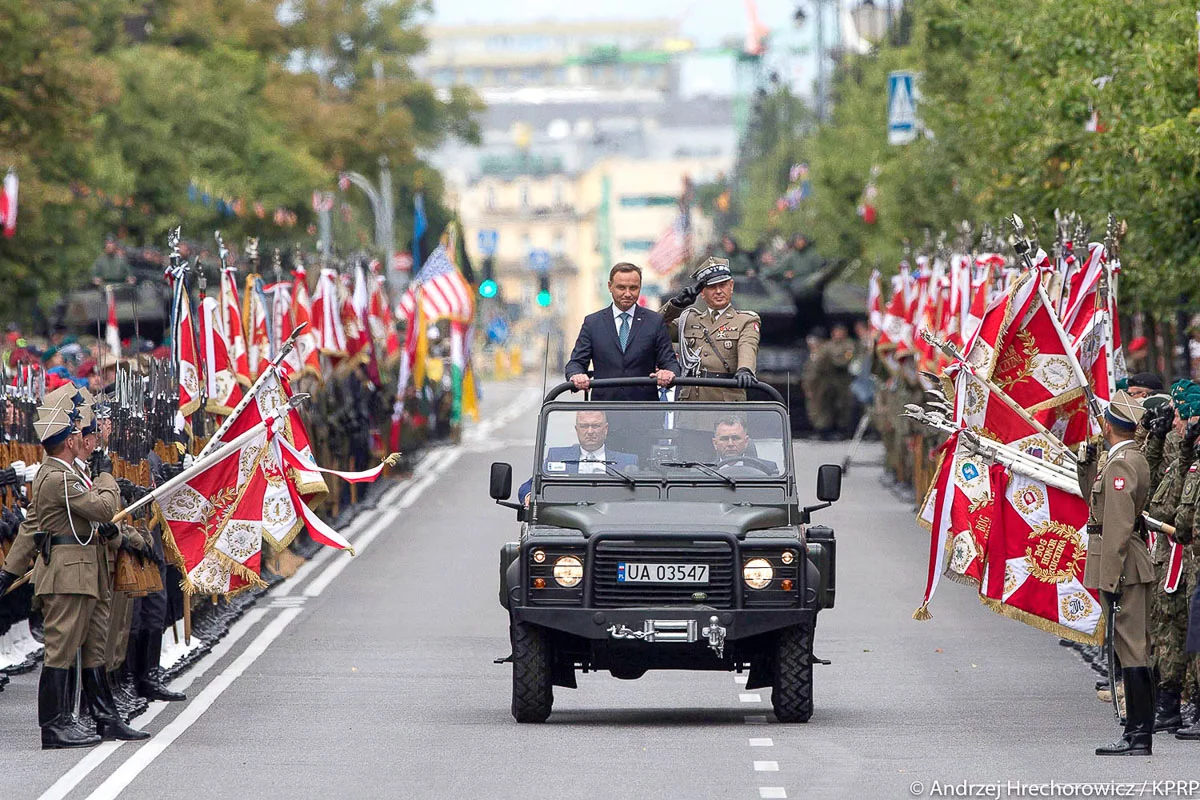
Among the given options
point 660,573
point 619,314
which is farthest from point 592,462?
point 619,314

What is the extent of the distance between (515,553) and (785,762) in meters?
2.13

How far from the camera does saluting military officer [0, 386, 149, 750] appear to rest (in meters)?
14.1

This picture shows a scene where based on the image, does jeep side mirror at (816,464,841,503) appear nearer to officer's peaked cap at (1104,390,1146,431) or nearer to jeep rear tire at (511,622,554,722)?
officer's peaked cap at (1104,390,1146,431)

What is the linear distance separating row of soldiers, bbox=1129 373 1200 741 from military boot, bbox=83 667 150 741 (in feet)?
18.2

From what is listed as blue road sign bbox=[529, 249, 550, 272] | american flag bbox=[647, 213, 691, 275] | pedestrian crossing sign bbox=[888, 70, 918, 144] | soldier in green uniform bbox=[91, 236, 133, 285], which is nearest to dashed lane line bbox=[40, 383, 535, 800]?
soldier in green uniform bbox=[91, 236, 133, 285]

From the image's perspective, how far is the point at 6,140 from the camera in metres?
34.5

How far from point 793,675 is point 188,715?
358cm

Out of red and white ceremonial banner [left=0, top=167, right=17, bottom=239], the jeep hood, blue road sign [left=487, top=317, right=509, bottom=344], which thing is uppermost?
red and white ceremonial banner [left=0, top=167, right=17, bottom=239]

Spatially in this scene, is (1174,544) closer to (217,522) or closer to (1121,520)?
(1121,520)

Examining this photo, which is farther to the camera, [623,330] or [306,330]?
[306,330]

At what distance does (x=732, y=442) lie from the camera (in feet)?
49.7

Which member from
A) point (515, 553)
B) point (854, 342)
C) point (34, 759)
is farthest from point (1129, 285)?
point (854, 342)

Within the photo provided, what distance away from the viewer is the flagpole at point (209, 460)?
49.0 feet

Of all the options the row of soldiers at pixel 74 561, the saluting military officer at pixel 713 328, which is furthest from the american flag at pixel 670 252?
the row of soldiers at pixel 74 561
